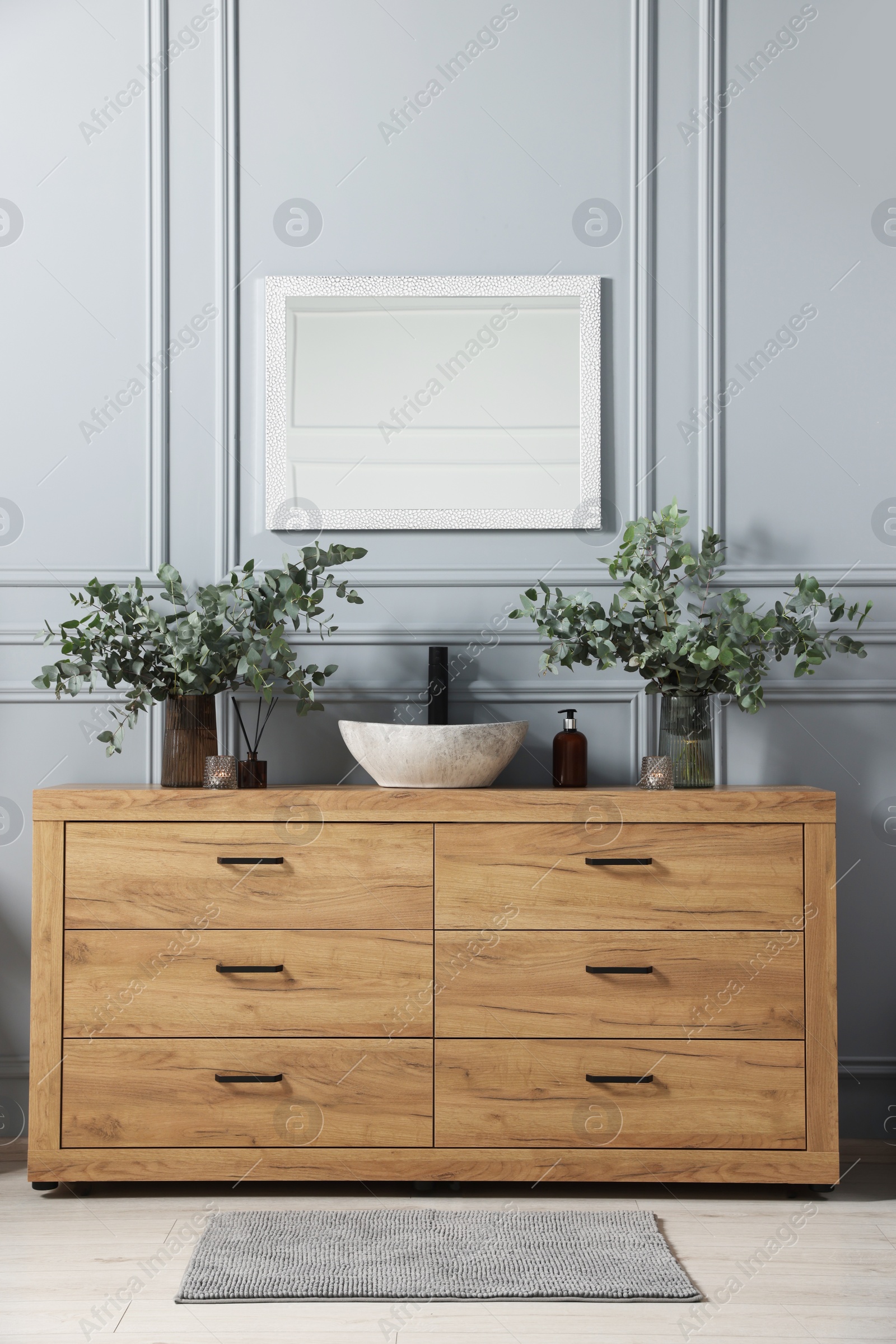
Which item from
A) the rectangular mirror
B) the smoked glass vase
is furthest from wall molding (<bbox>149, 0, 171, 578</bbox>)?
the smoked glass vase

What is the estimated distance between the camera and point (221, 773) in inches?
74.7

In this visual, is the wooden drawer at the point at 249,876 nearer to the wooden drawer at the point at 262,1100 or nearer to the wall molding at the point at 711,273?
the wooden drawer at the point at 262,1100

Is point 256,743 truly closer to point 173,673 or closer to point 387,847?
point 173,673

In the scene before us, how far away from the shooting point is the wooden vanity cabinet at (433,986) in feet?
5.82

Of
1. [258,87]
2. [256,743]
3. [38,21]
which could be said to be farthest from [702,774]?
[38,21]

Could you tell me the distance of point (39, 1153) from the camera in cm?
178

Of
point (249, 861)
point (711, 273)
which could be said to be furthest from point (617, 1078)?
point (711, 273)

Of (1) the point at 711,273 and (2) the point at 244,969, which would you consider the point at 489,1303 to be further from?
(1) the point at 711,273

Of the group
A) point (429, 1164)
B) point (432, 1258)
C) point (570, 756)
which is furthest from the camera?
point (570, 756)

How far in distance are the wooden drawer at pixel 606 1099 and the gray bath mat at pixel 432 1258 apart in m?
0.13

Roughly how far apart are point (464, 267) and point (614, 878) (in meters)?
1.41

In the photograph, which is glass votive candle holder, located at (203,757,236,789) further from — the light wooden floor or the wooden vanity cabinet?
the light wooden floor

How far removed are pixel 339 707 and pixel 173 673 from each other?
0.39m

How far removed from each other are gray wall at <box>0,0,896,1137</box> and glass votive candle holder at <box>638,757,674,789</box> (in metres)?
0.26
